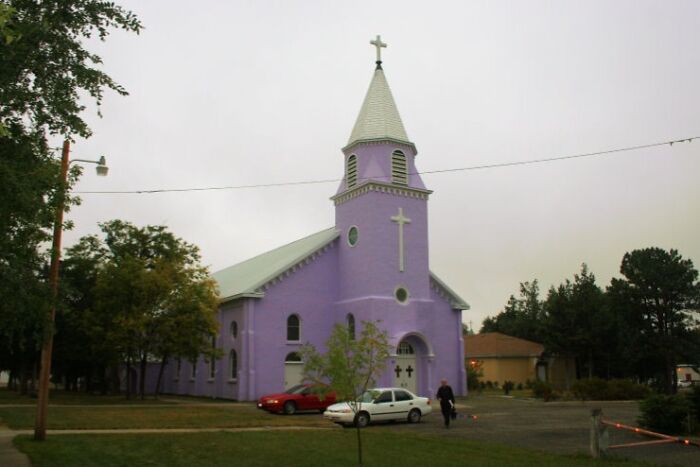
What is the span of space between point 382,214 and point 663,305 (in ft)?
Answer: 106

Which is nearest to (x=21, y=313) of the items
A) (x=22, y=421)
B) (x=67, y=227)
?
(x=67, y=227)

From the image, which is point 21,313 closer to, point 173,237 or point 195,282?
point 195,282

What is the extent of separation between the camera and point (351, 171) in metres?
39.1

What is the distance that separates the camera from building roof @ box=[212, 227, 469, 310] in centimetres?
3759

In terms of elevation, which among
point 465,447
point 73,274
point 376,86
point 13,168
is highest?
point 376,86

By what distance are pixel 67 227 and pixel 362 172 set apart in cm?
2341

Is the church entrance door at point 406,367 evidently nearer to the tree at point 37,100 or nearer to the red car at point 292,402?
the red car at point 292,402

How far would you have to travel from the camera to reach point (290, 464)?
45.0 feet

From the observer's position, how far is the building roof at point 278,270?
123 feet

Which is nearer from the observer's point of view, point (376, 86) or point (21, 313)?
point (21, 313)

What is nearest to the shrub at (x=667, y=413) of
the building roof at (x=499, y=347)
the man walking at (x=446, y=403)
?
the man walking at (x=446, y=403)

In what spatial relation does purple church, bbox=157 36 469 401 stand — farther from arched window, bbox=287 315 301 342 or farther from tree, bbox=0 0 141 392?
tree, bbox=0 0 141 392

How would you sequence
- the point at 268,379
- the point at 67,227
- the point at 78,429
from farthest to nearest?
the point at 268,379 < the point at 78,429 < the point at 67,227

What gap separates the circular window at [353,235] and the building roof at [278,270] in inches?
48.3
